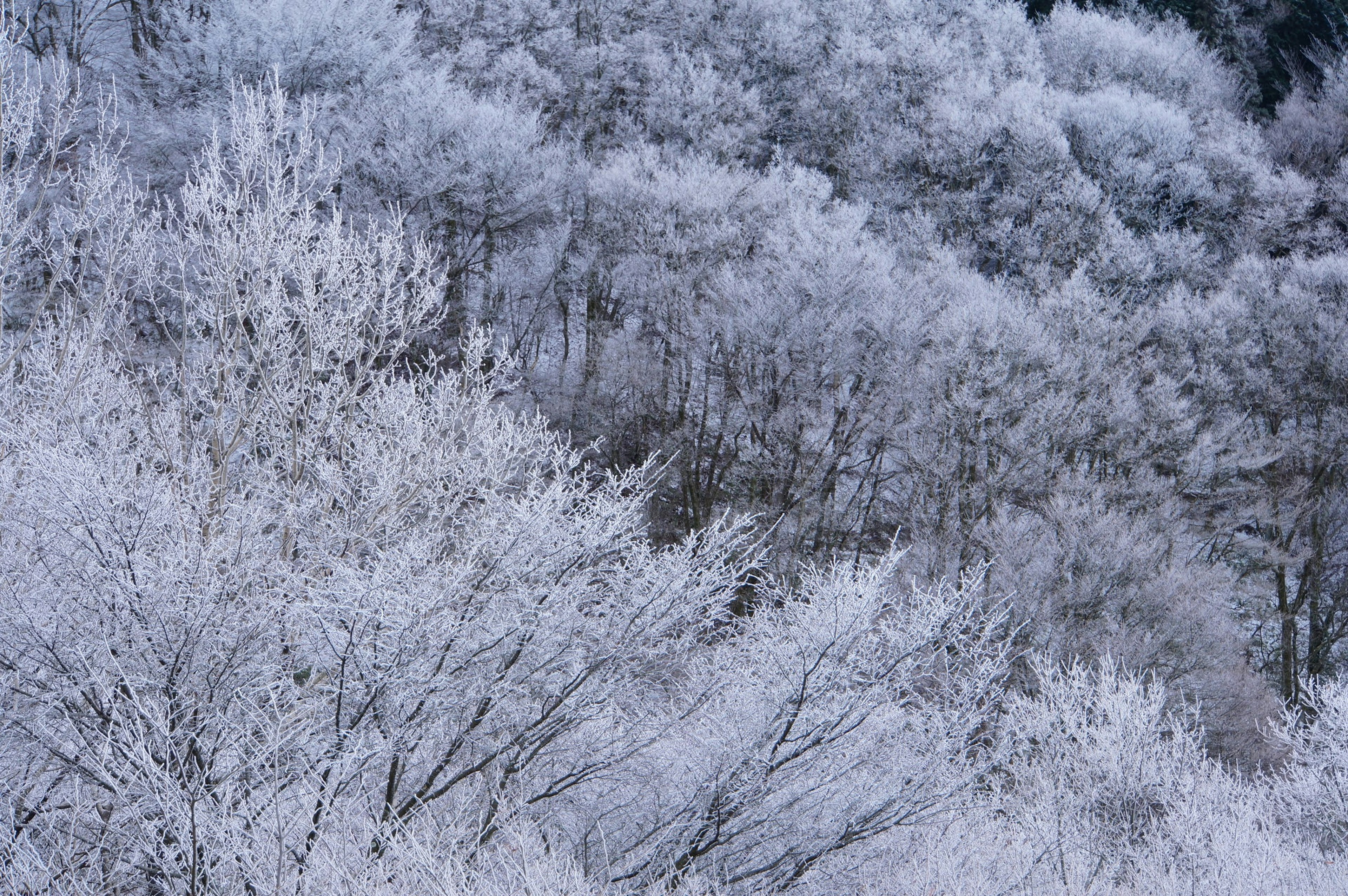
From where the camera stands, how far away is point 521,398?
2175 cm

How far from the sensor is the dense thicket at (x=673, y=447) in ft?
21.0

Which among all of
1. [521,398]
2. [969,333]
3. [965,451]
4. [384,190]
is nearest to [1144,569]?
[965,451]

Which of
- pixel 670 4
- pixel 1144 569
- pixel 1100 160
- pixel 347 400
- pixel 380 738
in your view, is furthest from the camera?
pixel 670 4

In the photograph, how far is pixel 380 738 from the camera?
6.55 metres

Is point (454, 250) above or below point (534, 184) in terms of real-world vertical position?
below

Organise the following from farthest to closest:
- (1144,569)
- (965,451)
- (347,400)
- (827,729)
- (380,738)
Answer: (965,451) → (1144,569) → (347,400) → (827,729) → (380,738)

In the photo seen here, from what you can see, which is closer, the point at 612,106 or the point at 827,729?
the point at 827,729

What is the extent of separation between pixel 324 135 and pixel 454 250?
11.3 ft

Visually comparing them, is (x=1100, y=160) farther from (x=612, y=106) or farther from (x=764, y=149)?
(x=612, y=106)

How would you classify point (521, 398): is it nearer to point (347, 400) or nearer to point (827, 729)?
point (347, 400)

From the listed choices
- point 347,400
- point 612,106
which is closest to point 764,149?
point 612,106

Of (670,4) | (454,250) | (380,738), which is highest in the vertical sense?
(670,4)

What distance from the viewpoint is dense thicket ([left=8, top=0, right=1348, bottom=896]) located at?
6402 mm

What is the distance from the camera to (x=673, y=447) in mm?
21500
